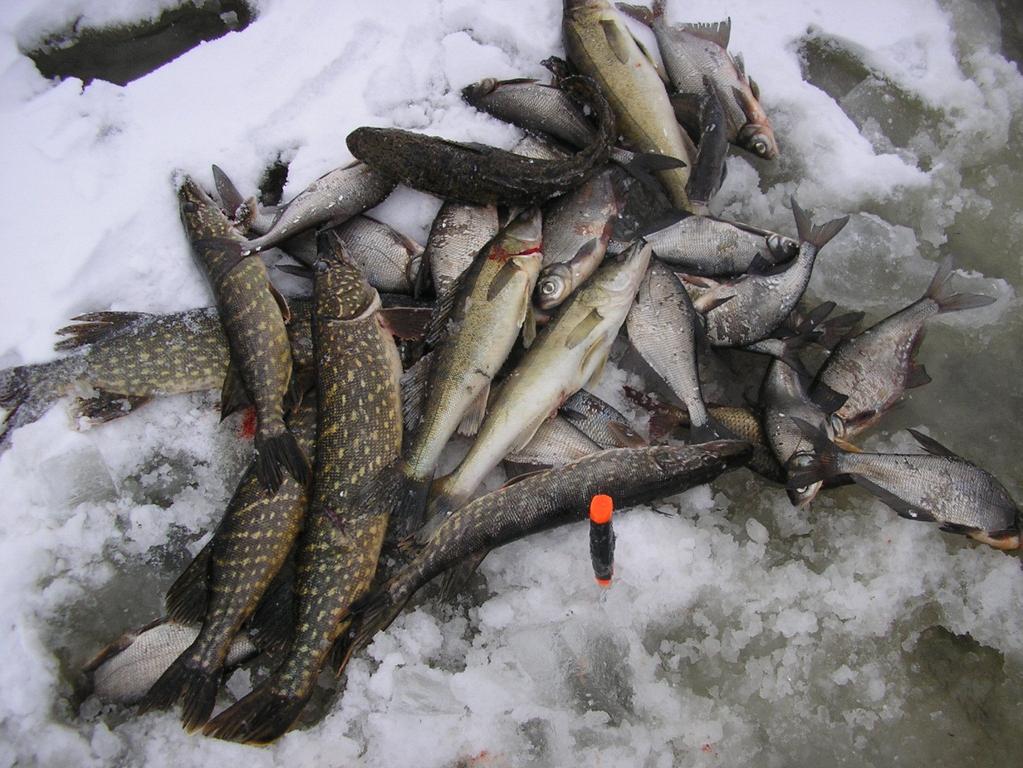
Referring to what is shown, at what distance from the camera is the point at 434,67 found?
15.1ft

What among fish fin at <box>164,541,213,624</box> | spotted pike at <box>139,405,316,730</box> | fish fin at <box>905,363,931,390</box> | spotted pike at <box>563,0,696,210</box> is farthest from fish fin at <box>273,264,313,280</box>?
fish fin at <box>905,363,931,390</box>

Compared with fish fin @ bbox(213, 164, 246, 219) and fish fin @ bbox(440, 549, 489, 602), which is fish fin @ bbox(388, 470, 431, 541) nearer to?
fish fin @ bbox(440, 549, 489, 602)

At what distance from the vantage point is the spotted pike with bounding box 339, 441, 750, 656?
140 inches

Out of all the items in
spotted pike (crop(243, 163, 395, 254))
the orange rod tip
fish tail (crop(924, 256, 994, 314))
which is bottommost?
the orange rod tip

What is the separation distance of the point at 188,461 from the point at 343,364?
1.15 metres

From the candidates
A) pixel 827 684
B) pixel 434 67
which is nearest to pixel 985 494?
pixel 827 684

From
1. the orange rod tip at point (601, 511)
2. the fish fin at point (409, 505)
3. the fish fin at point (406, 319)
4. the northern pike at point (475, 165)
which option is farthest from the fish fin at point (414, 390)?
the orange rod tip at point (601, 511)

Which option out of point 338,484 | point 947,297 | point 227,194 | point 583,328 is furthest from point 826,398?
point 227,194

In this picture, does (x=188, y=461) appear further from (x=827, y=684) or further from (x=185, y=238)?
(x=827, y=684)

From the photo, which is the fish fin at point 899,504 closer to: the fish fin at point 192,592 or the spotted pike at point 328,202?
the spotted pike at point 328,202

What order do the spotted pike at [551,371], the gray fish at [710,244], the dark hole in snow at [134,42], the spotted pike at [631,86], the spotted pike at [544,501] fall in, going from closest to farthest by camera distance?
the spotted pike at [544,501]
the spotted pike at [551,371]
the gray fish at [710,244]
the spotted pike at [631,86]
the dark hole in snow at [134,42]

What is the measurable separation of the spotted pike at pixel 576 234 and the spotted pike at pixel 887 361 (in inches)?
57.7

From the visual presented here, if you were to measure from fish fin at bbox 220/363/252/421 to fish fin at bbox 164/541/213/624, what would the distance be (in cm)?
71

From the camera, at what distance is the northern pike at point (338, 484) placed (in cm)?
343
